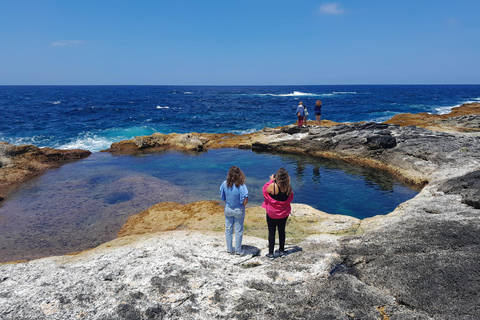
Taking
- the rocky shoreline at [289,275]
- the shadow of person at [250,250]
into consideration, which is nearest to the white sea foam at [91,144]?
the rocky shoreline at [289,275]

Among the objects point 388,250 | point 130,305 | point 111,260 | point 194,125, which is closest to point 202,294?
point 130,305

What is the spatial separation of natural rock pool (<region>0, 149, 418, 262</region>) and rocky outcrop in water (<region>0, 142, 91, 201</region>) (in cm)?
93

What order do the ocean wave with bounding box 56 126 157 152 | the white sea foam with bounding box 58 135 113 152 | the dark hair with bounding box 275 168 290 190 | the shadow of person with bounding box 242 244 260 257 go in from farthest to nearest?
the ocean wave with bounding box 56 126 157 152 → the white sea foam with bounding box 58 135 113 152 → the shadow of person with bounding box 242 244 260 257 → the dark hair with bounding box 275 168 290 190

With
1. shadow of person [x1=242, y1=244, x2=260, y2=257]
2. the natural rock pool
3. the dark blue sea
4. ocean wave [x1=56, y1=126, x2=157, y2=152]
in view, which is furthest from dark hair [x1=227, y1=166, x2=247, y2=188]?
ocean wave [x1=56, y1=126, x2=157, y2=152]

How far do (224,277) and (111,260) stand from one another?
2.59 metres

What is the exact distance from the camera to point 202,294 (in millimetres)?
5172

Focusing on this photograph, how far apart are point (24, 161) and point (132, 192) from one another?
9628 millimetres

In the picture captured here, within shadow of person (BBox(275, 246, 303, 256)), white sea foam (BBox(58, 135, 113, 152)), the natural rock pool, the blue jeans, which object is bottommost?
the natural rock pool

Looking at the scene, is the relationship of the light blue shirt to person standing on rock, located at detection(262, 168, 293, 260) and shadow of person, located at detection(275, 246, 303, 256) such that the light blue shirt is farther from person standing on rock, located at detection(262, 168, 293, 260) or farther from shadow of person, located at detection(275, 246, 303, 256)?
shadow of person, located at detection(275, 246, 303, 256)

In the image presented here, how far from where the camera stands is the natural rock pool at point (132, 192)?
10242 millimetres

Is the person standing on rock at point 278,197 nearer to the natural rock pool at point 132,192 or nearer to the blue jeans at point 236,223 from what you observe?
the blue jeans at point 236,223

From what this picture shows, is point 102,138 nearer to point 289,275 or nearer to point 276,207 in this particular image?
point 276,207

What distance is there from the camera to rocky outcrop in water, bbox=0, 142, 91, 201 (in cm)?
1614

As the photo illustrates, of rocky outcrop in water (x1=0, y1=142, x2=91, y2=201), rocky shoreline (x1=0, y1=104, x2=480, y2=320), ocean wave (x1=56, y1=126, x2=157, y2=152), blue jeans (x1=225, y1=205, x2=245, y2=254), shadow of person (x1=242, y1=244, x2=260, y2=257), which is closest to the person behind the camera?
rocky shoreline (x1=0, y1=104, x2=480, y2=320)
